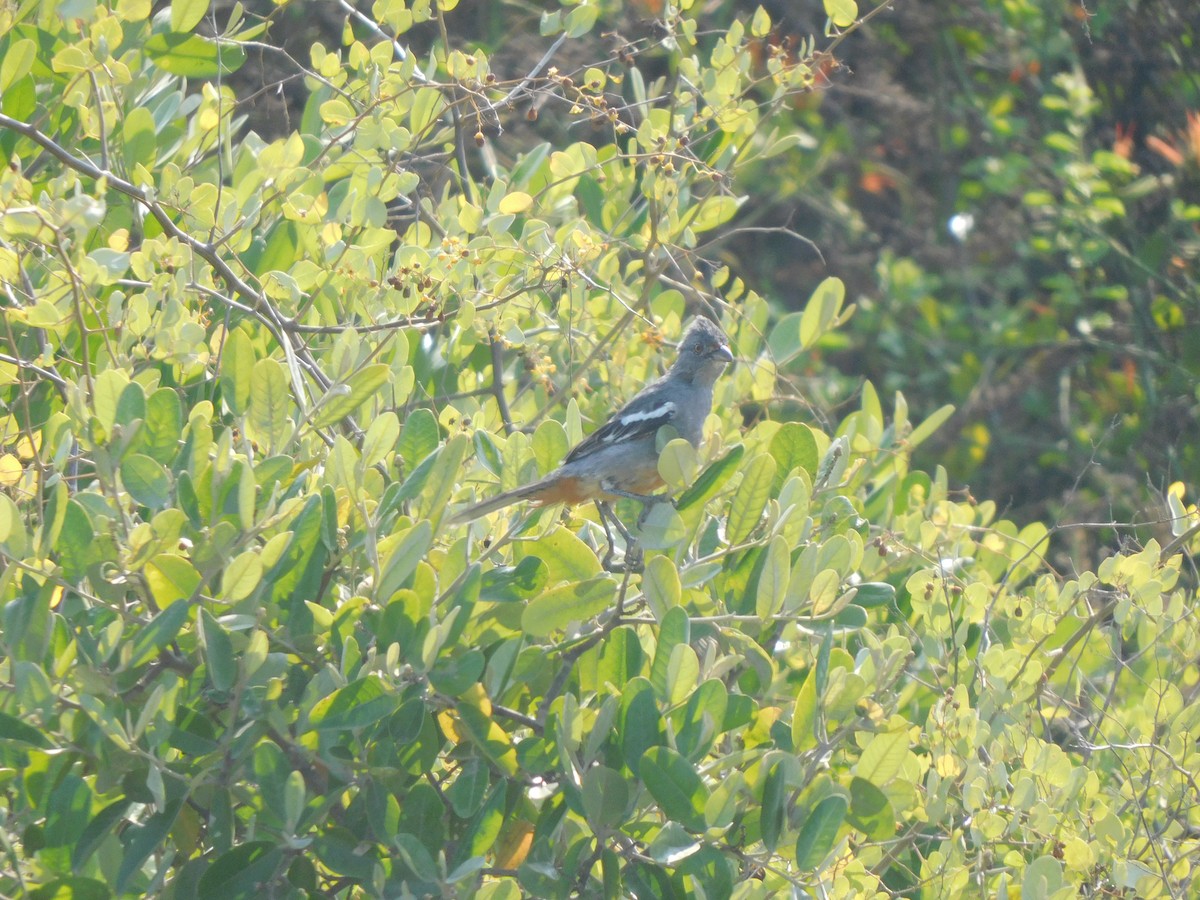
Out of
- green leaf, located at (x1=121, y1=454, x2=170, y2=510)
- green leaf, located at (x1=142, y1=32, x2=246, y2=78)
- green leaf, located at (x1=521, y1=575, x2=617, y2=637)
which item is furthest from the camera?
green leaf, located at (x1=142, y1=32, x2=246, y2=78)

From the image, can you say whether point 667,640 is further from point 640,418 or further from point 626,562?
point 640,418

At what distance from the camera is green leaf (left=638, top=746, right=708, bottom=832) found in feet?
8.89

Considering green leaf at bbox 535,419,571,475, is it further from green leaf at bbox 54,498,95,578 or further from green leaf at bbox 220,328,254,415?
green leaf at bbox 54,498,95,578

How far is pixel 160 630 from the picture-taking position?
2.59 m

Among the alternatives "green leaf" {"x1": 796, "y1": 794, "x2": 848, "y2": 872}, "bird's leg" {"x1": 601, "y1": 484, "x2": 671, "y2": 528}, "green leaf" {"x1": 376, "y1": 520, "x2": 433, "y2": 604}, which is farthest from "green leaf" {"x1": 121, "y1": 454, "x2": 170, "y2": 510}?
"green leaf" {"x1": 796, "y1": 794, "x2": 848, "y2": 872}

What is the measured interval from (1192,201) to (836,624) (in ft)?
21.9

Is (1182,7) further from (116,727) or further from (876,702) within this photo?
(116,727)

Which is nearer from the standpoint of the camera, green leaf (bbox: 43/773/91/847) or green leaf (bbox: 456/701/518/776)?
green leaf (bbox: 43/773/91/847)

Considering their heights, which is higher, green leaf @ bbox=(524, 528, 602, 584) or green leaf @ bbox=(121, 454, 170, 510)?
green leaf @ bbox=(121, 454, 170, 510)

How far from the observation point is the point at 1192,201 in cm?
873

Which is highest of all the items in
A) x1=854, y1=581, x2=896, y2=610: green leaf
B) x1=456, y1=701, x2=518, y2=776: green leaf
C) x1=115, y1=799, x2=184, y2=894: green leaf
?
x1=456, y1=701, x2=518, y2=776: green leaf

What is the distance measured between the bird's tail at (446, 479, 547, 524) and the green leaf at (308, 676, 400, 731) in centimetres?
80

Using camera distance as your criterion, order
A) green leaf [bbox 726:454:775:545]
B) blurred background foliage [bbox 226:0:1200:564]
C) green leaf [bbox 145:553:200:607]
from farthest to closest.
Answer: blurred background foliage [bbox 226:0:1200:564], green leaf [bbox 726:454:775:545], green leaf [bbox 145:553:200:607]

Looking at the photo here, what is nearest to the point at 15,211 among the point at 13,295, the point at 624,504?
the point at 13,295
